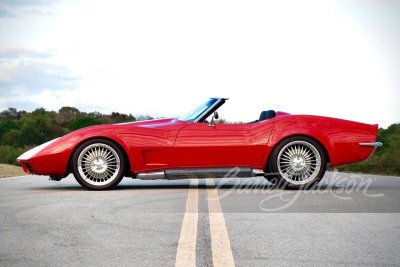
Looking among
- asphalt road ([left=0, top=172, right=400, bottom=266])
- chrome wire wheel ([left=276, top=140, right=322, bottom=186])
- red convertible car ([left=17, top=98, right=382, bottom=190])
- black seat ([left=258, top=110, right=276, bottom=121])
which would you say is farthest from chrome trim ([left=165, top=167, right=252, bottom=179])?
black seat ([left=258, top=110, right=276, bottom=121])

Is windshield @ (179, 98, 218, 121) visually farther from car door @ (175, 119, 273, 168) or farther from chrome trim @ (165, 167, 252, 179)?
chrome trim @ (165, 167, 252, 179)

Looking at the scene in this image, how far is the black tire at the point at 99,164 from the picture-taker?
314 inches

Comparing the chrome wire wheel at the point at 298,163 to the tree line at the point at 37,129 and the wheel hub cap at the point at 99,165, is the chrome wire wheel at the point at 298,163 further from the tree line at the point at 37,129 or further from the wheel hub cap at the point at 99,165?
the tree line at the point at 37,129

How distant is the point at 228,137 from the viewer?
8.08 m

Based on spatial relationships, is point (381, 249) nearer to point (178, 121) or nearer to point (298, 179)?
point (298, 179)

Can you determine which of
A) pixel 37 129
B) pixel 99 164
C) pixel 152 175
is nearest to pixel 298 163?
pixel 152 175

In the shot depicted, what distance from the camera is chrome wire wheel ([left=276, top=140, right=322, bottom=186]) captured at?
26.8ft

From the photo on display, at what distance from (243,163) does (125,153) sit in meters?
1.83

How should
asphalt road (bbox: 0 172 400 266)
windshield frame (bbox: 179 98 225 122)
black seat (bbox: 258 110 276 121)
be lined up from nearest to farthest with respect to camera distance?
asphalt road (bbox: 0 172 400 266) → windshield frame (bbox: 179 98 225 122) → black seat (bbox: 258 110 276 121)

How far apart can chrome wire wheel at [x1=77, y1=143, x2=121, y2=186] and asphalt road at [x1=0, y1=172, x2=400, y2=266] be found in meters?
0.37

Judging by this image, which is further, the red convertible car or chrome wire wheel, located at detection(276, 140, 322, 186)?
chrome wire wheel, located at detection(276, 140, 322, 186)

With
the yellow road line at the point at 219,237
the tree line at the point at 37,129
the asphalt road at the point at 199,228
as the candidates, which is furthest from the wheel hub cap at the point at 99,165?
the tree line at the point at 37,129

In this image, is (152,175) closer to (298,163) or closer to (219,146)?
(219,146)

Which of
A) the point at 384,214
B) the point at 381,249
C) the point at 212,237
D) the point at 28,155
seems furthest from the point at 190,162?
the point at 381,249
